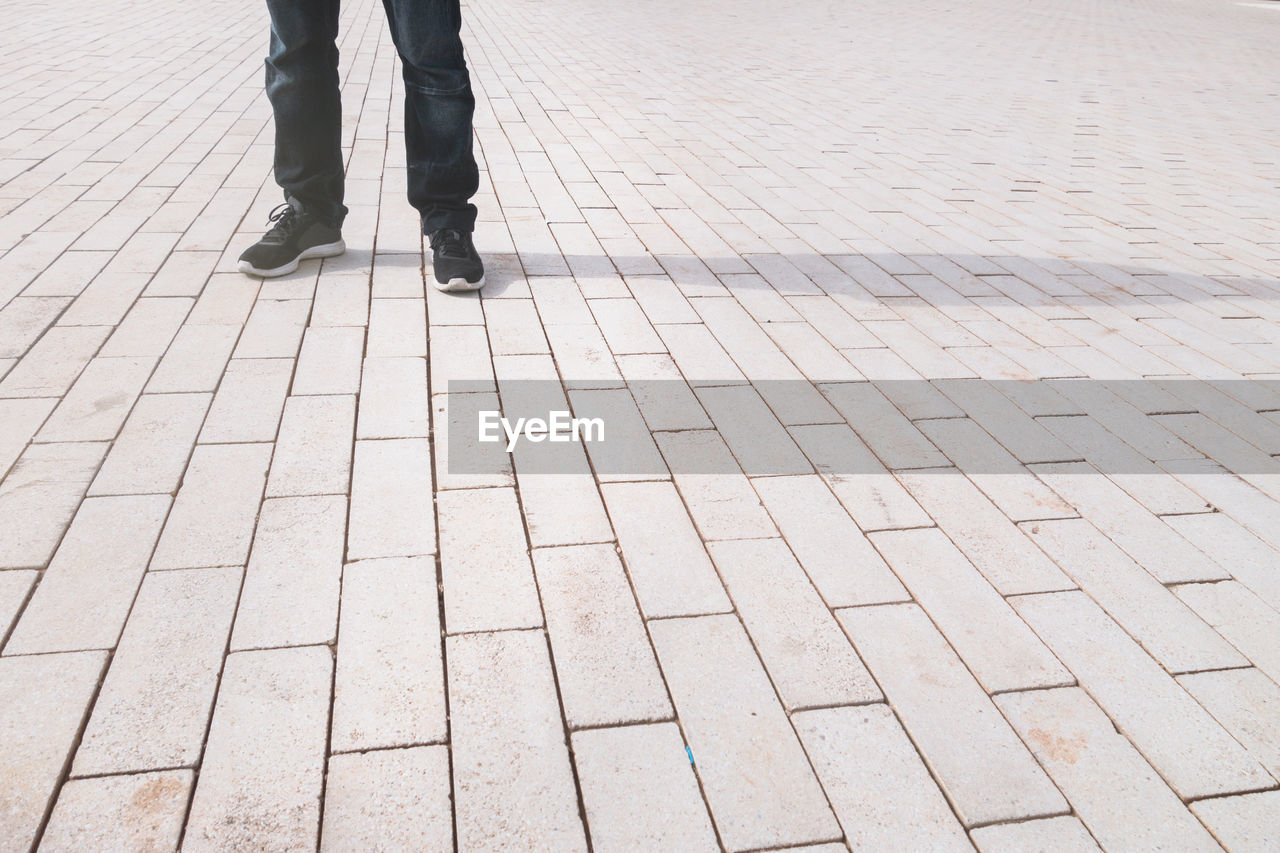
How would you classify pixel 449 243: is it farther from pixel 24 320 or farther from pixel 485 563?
pixel 485 563

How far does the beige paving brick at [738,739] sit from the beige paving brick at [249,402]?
4.22 ft

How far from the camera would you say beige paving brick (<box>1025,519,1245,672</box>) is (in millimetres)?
1952

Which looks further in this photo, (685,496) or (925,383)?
(925,383)

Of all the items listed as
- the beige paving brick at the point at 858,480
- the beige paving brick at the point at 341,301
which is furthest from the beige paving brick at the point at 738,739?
the beige paving brick at the point at 341,301

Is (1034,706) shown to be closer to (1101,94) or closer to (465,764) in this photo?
(465,764)

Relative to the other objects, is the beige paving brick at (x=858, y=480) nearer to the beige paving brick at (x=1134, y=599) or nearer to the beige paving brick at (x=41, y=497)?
the beige paving brick at (x=1134, y=599)

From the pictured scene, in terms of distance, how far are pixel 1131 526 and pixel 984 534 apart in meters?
0.41

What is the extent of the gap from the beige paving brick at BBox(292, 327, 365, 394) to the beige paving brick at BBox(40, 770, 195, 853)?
1401 mm

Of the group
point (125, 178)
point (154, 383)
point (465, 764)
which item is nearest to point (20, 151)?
point (125, 178)

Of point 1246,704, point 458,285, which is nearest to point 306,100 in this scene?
point 458,285

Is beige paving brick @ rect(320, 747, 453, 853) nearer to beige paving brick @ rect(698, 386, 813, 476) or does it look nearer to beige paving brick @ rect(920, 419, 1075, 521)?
beige paving brick @ rect(698, 386, 813, 476)

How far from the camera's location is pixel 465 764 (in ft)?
5.15

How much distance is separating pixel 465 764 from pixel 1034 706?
42.1 inches

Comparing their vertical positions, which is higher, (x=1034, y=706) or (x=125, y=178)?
(x=125, y=178)
